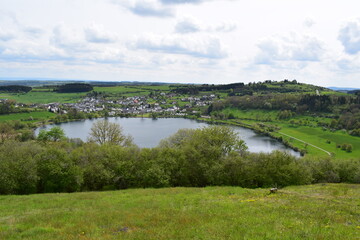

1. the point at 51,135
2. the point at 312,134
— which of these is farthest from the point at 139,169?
the point at 312,134

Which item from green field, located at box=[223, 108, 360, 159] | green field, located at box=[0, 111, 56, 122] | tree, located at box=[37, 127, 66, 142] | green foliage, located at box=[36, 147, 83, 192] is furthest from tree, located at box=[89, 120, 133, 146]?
green field, located at box=[0, 111, 56, 122]

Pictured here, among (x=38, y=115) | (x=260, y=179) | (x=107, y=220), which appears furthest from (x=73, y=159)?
(x=38, y=115)

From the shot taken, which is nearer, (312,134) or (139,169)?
(139,169)

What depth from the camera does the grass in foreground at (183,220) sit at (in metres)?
11.7

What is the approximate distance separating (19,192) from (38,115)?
153104 millimetres

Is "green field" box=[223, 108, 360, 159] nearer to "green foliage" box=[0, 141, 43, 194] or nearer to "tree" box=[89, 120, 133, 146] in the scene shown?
"tree" box=[89, 120, 133, 146]

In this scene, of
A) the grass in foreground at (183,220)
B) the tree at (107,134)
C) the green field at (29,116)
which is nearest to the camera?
the grass in foreground at (183,220)

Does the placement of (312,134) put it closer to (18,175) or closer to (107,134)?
(107,134)

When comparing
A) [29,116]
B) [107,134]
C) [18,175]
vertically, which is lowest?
[29,116]

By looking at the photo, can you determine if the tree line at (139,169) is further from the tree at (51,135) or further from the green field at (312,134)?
the green field at (312,134)

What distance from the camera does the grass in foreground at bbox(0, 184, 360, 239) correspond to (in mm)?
11711

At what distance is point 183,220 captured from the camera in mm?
14039

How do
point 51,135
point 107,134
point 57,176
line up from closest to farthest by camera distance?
point 57,176
point 107,134
point 51,135

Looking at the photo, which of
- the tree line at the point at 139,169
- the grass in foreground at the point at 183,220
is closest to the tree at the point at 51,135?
the tree line at the point at 139,169
